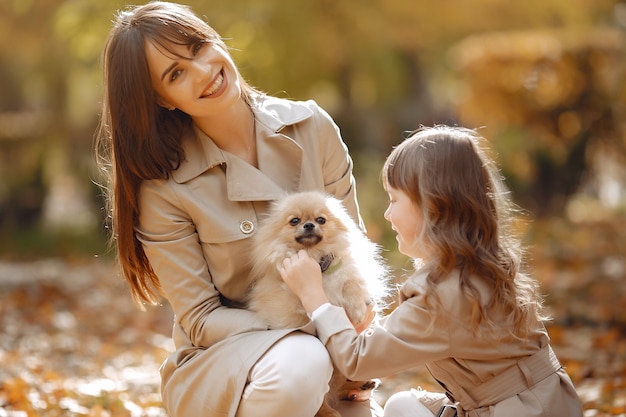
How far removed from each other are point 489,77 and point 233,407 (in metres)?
9.63

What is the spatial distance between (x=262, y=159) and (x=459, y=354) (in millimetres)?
1161

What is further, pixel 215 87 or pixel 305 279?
pixel 215 87

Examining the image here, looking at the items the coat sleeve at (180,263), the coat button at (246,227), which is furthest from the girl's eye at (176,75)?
the coat button at (246,227)

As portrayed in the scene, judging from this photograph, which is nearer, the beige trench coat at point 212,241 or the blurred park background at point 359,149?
the beige trench coat at point 212,241

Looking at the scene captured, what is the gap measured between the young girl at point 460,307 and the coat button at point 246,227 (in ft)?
1.51

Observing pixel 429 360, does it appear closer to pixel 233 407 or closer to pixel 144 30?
pixel 233 407

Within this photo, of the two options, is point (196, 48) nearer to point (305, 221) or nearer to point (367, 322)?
point (305, 221)

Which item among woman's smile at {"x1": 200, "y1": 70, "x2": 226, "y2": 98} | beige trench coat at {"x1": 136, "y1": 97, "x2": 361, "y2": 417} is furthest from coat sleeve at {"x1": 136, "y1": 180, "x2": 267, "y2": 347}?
woman's smile at {"x1": 200, "y1": 70, "x2": 226, "y2": 98}

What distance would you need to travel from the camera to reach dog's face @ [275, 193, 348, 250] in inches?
117

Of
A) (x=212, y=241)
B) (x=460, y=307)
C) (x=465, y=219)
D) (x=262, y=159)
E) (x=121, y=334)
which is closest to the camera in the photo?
(x=460, y=307)

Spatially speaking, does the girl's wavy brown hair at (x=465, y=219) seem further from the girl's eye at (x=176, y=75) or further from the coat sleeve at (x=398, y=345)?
the girl's eye at (x=176, y=75)

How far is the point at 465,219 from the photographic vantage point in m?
2.67

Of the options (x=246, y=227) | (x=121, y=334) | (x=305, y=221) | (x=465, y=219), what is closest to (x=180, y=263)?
(x=246, y=227)

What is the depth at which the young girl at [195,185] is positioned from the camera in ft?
9.55
